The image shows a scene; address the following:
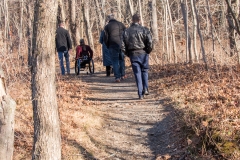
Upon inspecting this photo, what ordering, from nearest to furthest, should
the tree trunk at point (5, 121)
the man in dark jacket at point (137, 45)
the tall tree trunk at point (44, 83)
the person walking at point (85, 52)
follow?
the tree trunk at point (5, 121) → the tall tree trunk at point (44, 83) → the man in dark jacket at point (137, 45) → the person walking at point (85, 52)

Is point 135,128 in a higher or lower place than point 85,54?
lower

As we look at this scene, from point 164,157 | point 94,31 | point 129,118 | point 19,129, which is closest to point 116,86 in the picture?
point 129,118

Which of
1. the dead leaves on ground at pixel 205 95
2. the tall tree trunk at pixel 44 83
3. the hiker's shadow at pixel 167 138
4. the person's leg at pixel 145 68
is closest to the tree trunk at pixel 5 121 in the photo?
the tall tree trunk at pixel 44 83

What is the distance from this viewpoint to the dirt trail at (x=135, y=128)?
6.09m

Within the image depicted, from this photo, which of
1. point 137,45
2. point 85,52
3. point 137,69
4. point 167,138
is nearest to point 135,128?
point 167,138

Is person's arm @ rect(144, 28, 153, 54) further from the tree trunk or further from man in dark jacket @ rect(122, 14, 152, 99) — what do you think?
the tree trunk

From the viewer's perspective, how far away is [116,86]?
1134 centimetres

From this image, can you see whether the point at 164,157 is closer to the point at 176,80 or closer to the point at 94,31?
the point at 176,80

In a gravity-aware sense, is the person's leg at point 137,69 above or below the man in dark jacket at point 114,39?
below

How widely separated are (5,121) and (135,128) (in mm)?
3095

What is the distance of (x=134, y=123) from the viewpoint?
742cm

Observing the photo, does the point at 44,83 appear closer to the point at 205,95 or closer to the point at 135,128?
the point at 135,128

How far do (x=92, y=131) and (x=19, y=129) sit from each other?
145 cm

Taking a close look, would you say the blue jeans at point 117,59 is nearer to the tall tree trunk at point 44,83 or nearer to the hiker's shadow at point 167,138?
the hiker's shadow at point 167,138
